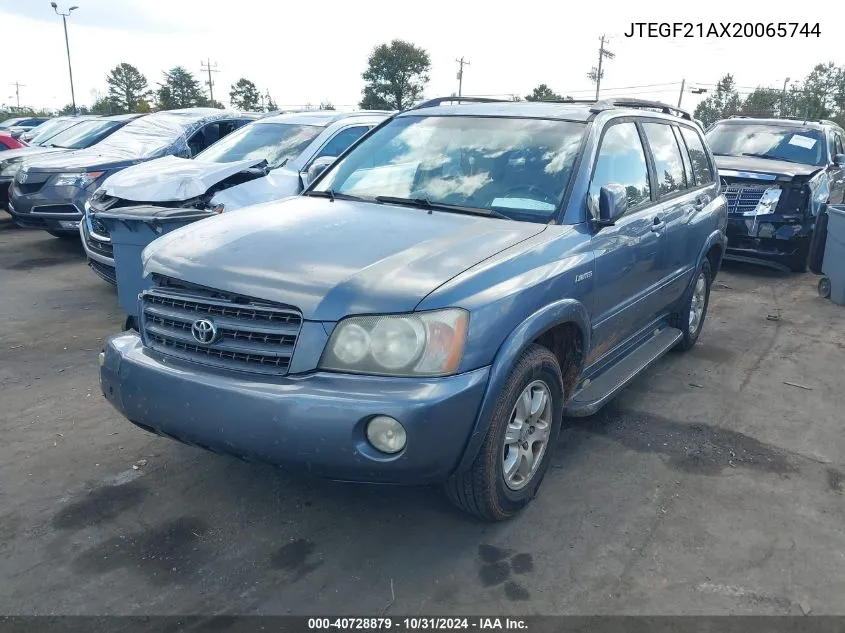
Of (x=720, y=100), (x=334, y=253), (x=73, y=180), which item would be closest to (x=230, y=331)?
(x=334, y=253)

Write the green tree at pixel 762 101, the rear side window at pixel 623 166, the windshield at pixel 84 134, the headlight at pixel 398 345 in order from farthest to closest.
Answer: the green tree at pixel 762 101
the windshield at pixel 84 134
the rear side window at pixel 623 166
the headlight at pixel 398 345

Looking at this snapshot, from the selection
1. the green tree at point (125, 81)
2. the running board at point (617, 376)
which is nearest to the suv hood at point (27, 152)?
the running board at point (617, 376)

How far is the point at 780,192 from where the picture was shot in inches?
331

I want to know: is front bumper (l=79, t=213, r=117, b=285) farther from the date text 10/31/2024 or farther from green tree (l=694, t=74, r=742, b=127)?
green tree (l=694, t=74, r=742, b=127)

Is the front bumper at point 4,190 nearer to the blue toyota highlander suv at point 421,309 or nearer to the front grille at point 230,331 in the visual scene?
the blue toyota highlander suv at point 421,309

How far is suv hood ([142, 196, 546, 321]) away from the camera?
2703 mm

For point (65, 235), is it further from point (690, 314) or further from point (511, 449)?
point (511, 449)

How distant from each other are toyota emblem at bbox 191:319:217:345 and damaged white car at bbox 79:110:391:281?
2242mm

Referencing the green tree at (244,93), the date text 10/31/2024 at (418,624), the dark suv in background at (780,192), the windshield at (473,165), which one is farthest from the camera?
the green tree at (244,93)

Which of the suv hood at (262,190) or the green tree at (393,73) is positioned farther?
the green tree at (393,73)

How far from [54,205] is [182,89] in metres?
59.7

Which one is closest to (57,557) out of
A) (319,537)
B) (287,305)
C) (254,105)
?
(319,537)

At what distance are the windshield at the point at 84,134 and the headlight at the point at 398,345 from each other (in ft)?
36.2

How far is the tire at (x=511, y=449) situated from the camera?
2.92 metres
